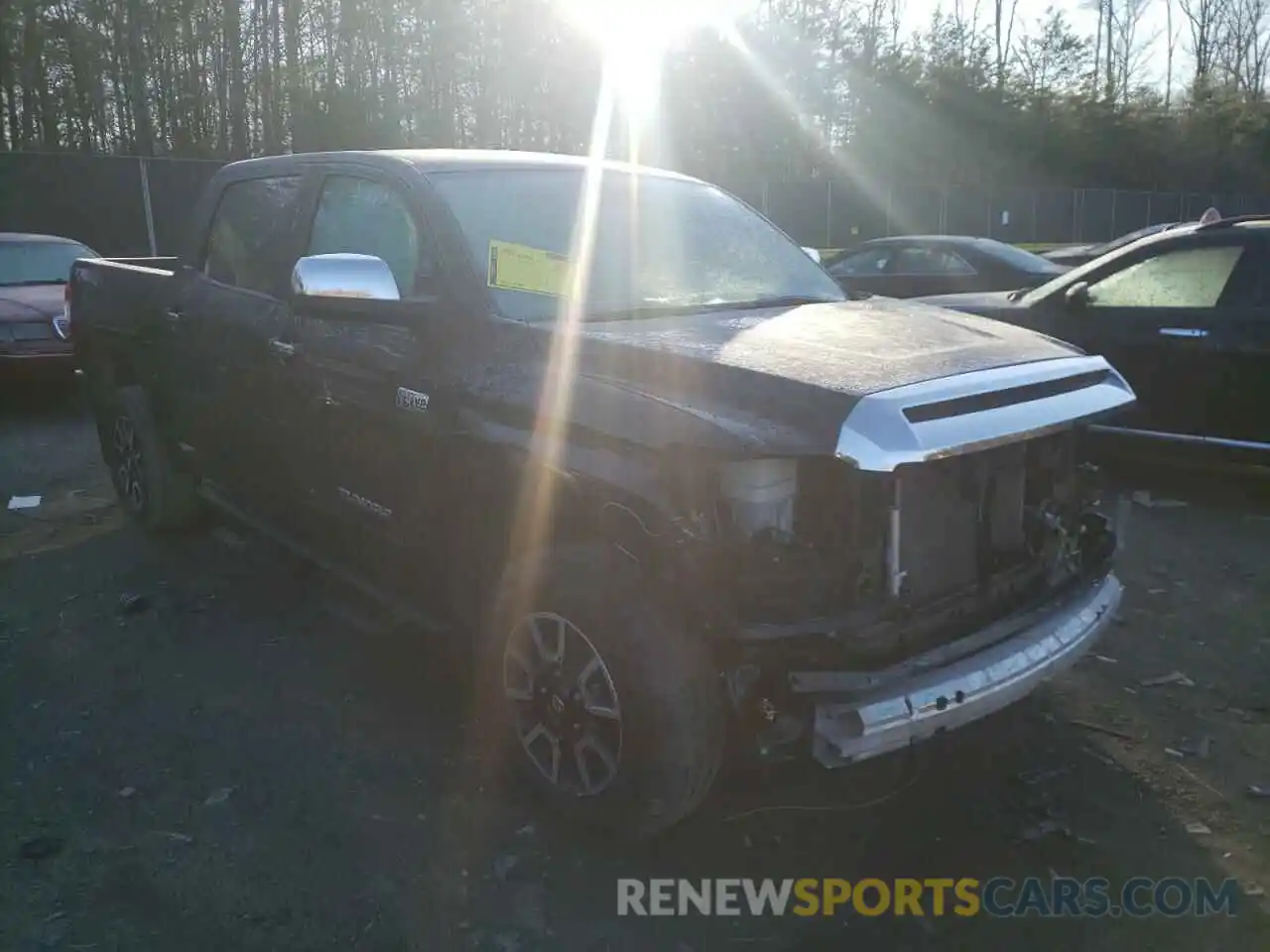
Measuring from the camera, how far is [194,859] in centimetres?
334

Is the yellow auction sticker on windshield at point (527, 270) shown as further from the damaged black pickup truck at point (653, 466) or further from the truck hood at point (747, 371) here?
the truck hood at point (747, 371)

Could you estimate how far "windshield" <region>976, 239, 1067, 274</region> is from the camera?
42.7ft

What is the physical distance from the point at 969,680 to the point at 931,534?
0.44m

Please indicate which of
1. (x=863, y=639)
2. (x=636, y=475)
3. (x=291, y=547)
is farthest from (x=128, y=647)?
(x=863, y=639)

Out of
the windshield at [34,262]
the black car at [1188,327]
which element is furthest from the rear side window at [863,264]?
the windshield at [34,262]

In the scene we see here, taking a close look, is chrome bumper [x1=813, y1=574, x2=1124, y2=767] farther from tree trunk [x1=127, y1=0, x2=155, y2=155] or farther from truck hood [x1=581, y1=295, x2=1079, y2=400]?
tree trunk [x1=127, y1=0, x2=155, y2=155]

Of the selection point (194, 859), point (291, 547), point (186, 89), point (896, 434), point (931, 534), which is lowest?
point (194, 859)

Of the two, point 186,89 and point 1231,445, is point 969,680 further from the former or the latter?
point 186,89

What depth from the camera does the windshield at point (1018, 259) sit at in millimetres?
13008

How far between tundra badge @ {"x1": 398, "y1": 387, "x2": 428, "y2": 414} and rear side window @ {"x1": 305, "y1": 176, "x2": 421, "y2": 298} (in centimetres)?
37

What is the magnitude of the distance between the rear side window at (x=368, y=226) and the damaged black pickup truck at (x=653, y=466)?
16 millimetres

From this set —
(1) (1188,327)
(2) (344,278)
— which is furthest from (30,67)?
(2) (344,278)

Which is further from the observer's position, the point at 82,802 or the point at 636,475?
the point at 82,802

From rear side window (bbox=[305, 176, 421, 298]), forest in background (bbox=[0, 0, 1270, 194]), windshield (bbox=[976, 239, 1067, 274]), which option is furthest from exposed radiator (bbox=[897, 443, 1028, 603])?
forest in background (bbox=[0, 0, 1270, 194])
